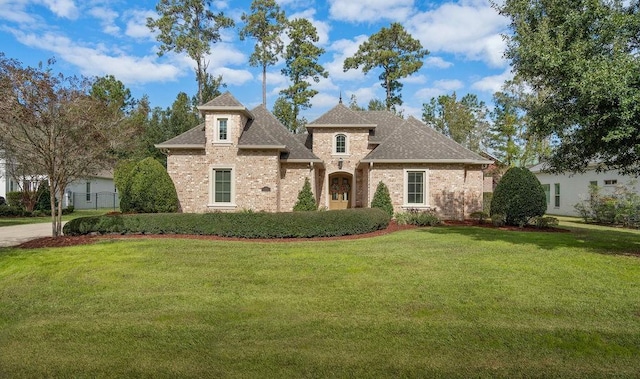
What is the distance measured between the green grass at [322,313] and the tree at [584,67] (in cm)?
293

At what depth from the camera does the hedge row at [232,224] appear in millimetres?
12828

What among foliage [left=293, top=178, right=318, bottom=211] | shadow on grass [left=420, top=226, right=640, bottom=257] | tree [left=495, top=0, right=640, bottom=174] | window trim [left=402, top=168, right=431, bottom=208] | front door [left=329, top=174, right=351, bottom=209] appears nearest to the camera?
tree [left=495, top=0, right=640, bottom=174]

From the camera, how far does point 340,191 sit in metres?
21.2

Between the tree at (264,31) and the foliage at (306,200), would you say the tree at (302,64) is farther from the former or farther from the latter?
the foliage at (306,200)

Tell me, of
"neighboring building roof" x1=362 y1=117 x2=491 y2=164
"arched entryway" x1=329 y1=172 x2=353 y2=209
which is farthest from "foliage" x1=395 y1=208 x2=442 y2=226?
"arched entryway" x1=329 y1=172 x2=353 y2=209

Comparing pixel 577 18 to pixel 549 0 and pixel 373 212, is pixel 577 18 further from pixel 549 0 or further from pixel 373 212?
pixel 373 212

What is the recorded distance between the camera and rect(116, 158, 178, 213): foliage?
50.9 feet

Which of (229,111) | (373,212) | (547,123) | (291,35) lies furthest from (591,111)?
(291,35)

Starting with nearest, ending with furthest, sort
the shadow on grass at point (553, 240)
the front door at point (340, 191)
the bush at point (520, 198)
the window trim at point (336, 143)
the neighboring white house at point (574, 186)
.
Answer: the shadow on grass at point (553, 240) → the bush at point (520, 198) → the window trim at point (336, 143) → the front door at point (340, 191) → the neighboring white house at point (574, 186)

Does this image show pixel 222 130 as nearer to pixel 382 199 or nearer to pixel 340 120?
A: pixel 340 120

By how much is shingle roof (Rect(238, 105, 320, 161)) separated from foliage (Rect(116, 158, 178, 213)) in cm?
381

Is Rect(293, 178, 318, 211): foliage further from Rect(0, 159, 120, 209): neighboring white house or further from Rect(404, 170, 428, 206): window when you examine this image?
Rect(0, 159, 120, 209): neighboring white house

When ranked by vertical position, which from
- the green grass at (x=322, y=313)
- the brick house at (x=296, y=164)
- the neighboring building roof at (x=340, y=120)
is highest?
the neighboring building roof at (x=340, y=120)


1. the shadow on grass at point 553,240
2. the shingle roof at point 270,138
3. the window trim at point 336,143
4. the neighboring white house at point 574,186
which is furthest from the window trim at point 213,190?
the neighboring white house at point 574,186
